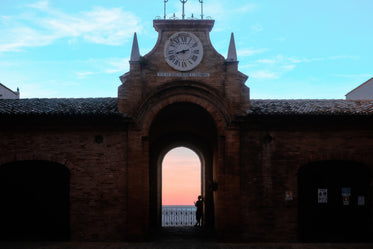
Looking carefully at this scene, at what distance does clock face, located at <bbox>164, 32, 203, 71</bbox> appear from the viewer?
1612 cm

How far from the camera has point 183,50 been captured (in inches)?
637

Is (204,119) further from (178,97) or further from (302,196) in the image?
(302,196)

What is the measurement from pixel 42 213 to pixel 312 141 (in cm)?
1091

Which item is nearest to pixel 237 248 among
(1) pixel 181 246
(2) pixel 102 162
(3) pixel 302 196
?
(1) pixel 181 246

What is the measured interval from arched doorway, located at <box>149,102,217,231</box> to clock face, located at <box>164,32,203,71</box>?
2.25m

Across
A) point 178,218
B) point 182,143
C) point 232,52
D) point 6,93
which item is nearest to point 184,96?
point 232,52

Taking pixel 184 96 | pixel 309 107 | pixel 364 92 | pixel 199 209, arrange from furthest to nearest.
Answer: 1. pixel 364 92
2. pixel 199 209
3. pixel 309 107
4. pixel 184 96

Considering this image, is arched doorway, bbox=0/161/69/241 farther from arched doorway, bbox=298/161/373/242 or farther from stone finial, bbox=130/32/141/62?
arched doorway, bbox=298/161/373/242

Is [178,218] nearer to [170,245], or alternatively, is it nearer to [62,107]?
[170,245]

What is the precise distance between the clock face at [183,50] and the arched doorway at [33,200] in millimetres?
6000

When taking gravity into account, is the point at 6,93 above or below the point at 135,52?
above

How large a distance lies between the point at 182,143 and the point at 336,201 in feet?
31.3

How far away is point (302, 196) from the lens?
52.4 ft

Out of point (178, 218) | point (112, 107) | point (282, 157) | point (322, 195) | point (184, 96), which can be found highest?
point (184, 96)
